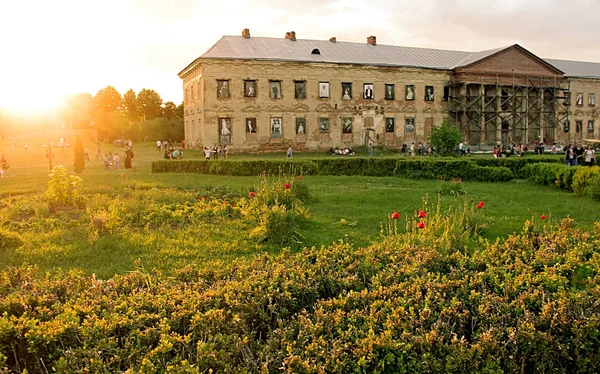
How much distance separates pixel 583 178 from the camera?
16641 millimetres

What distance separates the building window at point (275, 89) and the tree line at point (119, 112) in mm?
25801

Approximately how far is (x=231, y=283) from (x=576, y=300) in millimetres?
3085

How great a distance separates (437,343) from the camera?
11.8ft

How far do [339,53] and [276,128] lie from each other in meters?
9.24

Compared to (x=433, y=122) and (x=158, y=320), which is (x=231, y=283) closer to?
(x=158, y=320)

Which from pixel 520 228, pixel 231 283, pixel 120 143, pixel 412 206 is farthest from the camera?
pixel 120 143

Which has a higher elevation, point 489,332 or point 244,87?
point 244,87

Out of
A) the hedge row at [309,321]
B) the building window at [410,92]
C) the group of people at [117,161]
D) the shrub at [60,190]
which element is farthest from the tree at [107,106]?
the hedge row at [309,321]

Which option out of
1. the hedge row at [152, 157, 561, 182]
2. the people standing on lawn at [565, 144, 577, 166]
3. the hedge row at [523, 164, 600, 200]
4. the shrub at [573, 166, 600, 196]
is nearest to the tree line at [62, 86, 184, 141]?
the hedge row at [152, 157, 561, 182]

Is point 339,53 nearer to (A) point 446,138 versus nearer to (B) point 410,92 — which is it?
(B) point 410,92

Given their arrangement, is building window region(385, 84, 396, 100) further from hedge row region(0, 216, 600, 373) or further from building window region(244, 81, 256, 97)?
hedge row region(0, 216, 600, 373)

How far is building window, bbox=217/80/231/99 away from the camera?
1531 inches

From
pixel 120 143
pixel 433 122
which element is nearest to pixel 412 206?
pixel 433 122

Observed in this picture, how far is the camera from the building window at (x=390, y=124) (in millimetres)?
44500
